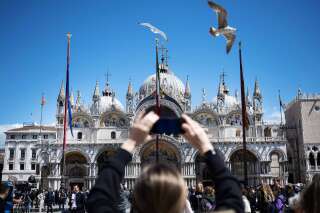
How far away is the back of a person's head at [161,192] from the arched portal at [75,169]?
40.8m

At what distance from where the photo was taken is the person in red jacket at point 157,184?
1839 millimetres

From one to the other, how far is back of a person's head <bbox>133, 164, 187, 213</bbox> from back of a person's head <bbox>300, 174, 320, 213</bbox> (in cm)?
104

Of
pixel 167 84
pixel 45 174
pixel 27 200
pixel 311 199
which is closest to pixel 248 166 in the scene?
pixel 167 84

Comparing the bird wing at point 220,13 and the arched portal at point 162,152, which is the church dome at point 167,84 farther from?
the bird wing at point 220,13

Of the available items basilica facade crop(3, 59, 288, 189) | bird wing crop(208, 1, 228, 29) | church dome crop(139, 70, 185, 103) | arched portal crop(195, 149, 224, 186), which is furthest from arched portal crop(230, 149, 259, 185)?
bird wing crop(208, 1, 228, 29)

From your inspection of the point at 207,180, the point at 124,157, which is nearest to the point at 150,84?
the point at 207,180

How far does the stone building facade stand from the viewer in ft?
138

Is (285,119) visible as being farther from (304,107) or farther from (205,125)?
(205,125)

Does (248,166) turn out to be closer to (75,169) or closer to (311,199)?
(75,169)

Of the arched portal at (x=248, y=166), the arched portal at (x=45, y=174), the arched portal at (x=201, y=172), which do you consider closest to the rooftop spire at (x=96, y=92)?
the arched portal at (x=45, y=174)

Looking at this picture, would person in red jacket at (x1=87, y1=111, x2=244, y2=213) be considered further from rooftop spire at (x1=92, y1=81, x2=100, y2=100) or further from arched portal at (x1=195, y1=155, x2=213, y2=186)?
rooftop spire at (x1=92, y1=81, x2=100, y2=100)

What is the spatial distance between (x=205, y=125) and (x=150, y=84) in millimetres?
10517

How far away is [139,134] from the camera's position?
2.25m

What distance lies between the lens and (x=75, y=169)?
4244cm
